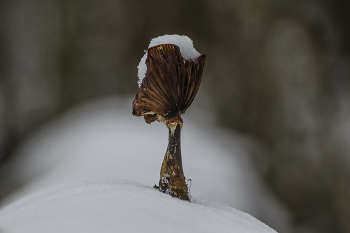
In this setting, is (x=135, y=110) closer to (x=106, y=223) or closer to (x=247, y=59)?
(x=106, y=223)

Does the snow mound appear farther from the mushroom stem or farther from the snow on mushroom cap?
the snow on mushroom cap

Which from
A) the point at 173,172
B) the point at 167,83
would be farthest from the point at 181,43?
the point at 173,172

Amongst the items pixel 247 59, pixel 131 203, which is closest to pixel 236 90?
pixel 247 59

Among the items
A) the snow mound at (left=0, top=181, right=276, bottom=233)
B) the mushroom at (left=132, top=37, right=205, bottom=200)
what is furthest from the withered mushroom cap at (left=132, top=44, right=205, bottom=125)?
the snow mound at (left=0, top=181, right=276, bottom=233)

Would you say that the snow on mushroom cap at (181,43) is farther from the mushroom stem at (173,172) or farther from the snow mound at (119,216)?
the snow mound at (119,216)

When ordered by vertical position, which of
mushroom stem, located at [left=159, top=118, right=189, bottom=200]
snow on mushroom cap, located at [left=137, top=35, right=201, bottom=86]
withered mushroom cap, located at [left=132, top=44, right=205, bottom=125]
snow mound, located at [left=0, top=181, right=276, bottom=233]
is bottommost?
snow mound, located at [left=0, top=181, right=276, bottom=233]

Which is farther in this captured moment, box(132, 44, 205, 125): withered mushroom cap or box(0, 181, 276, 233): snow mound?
box(132, 44, 205, 125): withered mushroom cap

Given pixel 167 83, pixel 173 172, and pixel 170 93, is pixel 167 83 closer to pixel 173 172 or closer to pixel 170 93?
pixel 170 93
